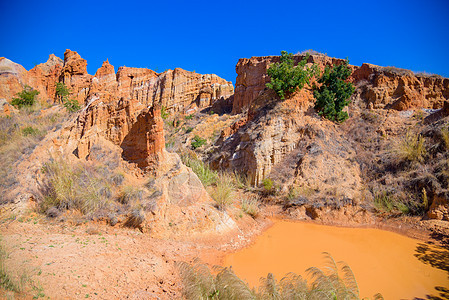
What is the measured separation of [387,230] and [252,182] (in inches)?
241

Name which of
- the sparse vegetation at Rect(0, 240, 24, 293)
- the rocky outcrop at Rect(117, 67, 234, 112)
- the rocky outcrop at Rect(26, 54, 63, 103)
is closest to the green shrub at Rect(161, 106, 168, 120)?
the rocky outcrop at Rect(117, 67, 234, 112)

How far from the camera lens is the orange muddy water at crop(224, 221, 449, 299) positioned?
5.30 meters

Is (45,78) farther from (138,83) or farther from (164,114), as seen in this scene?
(164,114)

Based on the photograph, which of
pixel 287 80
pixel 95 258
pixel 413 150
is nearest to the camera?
pixel 95 258

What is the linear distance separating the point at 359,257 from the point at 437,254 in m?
2.23

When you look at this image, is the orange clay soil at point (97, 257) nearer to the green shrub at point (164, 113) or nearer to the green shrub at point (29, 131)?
the green shrub at point (29, 131)

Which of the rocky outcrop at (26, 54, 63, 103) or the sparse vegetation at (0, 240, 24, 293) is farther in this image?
the rocky outcrop at (26, 54, 63, 103)

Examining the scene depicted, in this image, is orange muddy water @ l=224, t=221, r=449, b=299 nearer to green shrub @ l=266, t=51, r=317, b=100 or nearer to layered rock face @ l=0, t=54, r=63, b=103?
green shrub @ l=266, t=51, r=317, b=100

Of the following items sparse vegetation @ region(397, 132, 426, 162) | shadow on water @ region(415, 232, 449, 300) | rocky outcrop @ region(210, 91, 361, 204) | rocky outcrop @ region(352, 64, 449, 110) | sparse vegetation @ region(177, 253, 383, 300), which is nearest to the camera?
sparse vegetation @ region(177, 253, 383, 300)

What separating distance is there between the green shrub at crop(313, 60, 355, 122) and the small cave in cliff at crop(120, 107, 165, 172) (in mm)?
9965

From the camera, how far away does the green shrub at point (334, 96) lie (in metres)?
14.2

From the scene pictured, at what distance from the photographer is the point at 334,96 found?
14.5 meters

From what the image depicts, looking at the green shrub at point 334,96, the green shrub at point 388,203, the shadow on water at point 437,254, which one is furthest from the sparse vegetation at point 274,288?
the green shrub at point 334,96

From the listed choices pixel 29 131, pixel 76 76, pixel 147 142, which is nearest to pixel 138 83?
pixel 76 76
